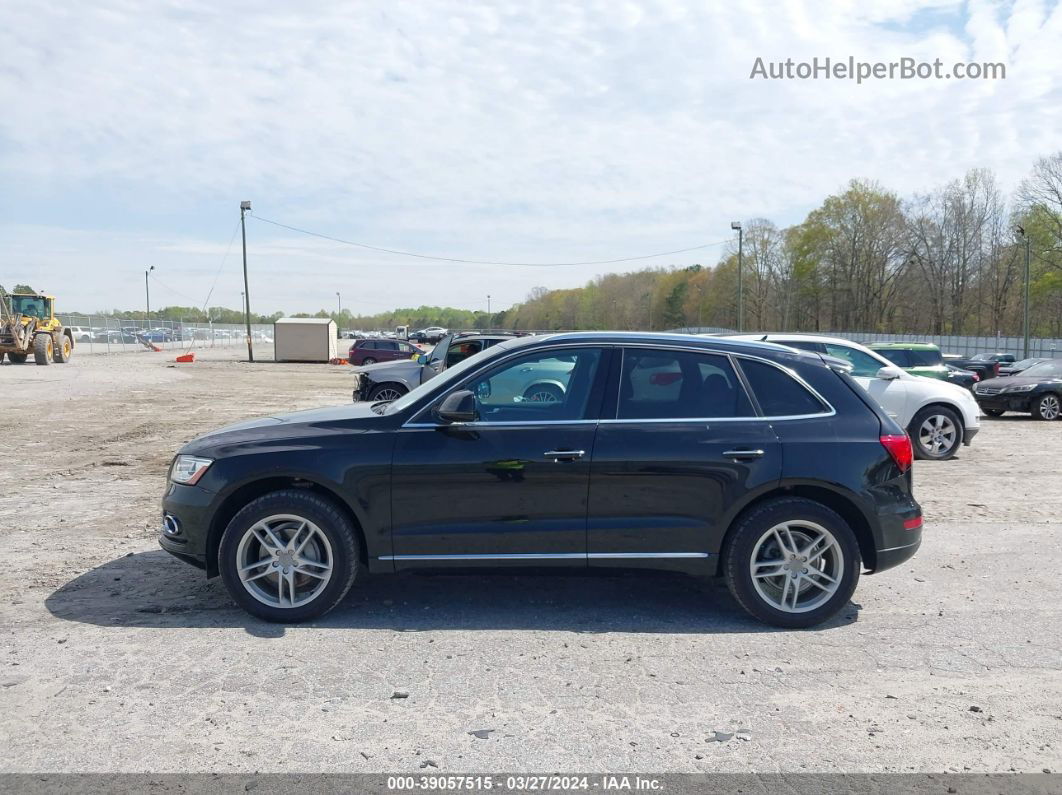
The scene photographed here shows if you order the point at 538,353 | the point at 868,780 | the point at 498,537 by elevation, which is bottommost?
the point at 868,780

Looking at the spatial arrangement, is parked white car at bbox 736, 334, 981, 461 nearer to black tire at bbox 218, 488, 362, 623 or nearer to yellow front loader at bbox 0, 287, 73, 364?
black tire at bbox 218, 488, 362, 623

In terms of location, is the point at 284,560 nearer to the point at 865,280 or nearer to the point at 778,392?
the point at 778,392

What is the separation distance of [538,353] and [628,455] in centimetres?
87

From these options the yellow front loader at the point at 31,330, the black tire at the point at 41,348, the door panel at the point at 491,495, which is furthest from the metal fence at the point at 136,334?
the door panel at the point at 491,495

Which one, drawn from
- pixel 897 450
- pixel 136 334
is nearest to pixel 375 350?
pixel 136 334

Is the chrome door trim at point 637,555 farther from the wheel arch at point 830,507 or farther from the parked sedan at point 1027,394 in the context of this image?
the parked sedan at point 1027,394

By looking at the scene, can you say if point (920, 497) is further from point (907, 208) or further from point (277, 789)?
point (907, 208)

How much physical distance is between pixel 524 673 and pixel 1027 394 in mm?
17327

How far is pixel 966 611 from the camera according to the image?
17.1 feet

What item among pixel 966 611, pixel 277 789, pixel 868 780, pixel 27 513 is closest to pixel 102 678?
pixel 277 789

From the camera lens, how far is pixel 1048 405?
17.7 meters

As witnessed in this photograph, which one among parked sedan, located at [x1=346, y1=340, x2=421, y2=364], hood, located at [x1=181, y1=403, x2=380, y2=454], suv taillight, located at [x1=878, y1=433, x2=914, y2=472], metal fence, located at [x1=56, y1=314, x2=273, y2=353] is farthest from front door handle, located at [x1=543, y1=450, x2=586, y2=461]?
metal fence, located at [x1=56, y1=314, x2=273, y2=353]

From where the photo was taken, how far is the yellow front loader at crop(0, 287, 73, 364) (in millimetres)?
34219

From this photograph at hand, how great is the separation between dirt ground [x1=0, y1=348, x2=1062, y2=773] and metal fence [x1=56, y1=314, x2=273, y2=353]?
53.2 metres
